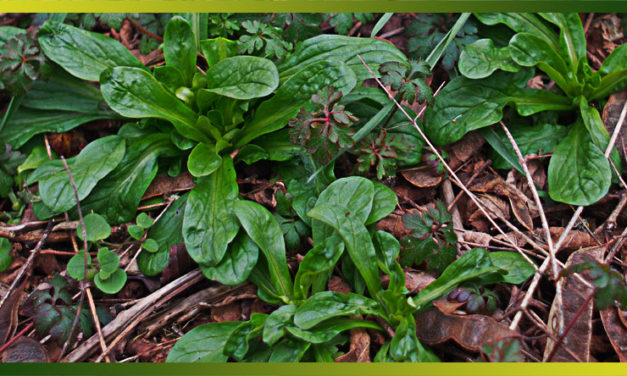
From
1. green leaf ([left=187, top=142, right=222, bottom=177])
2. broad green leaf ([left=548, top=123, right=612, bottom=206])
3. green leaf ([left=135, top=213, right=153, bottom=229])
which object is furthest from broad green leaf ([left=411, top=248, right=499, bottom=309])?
green leaf ([left=135, top=213, right=153, bottom=229])

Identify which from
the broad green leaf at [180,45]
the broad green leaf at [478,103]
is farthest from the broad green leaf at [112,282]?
the broad green leaf at [478,103]

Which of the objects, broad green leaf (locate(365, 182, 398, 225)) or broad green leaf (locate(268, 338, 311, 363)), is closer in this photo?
broad green leaf (locate(268, 338, 311, 363))

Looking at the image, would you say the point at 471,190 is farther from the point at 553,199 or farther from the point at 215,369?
the point at 215,369

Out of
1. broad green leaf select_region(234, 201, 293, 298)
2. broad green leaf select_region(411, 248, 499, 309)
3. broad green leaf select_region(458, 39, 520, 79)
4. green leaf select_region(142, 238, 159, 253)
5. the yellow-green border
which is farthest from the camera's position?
the yellow-green border

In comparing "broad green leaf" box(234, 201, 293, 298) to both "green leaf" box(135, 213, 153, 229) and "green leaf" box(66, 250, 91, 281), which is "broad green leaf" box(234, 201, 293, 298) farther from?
"green leaf" box(66, 250, 91, 281)

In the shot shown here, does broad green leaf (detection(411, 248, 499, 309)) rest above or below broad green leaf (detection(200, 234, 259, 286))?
above

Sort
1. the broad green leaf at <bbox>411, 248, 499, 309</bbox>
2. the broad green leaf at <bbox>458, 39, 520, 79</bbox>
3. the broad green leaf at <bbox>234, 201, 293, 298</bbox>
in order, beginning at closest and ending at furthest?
the broad green leaf at <bbox>411, 248, 499, 309</bbox> < the broad green leaf at <bbox>234, 201, 293, 298</bbox> < the broad green leaf at <bbox>458, 39, 520, 79</bbox>

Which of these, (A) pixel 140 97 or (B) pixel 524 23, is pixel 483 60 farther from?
(A) pixel 140 97

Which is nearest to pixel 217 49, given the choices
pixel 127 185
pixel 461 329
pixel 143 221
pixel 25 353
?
pixel 127 185
